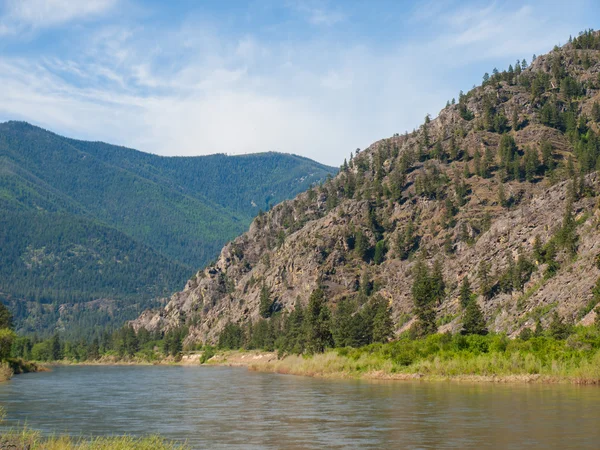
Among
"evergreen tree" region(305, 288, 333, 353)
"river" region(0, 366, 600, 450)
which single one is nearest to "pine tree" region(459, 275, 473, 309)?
"evergreen tree" region(305, 288, 333, 353)

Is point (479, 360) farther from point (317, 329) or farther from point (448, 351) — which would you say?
point (317, 329)

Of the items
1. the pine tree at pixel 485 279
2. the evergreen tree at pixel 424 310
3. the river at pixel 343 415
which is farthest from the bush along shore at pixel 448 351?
the river at pixel 343 415

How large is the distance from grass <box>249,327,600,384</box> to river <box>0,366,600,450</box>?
5.14 metres

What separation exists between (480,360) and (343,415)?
3763 centimetres

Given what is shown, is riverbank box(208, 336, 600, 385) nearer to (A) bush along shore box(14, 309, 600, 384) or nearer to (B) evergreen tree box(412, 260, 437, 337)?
(A) bush along shore box(14, 309, 600, 384)

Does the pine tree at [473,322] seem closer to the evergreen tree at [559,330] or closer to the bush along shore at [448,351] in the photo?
the bush along shore at [448,351]

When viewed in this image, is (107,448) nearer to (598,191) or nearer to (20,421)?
(20,421)

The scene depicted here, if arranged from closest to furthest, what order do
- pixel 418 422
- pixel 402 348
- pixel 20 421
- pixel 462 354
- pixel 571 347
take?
pixel 418 422 < pixel 20 421 < pixel 571 347 < pixel 462 354 < pixel 402 348

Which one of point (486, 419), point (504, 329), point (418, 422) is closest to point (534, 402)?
point (486, 419)

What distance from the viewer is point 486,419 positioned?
57875 millimetres

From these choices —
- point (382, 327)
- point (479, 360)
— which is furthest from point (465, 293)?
point (479, 360)

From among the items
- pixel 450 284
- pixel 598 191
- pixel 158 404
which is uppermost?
pixel 598 191

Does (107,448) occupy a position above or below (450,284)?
below

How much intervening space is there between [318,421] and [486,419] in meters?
14.2
